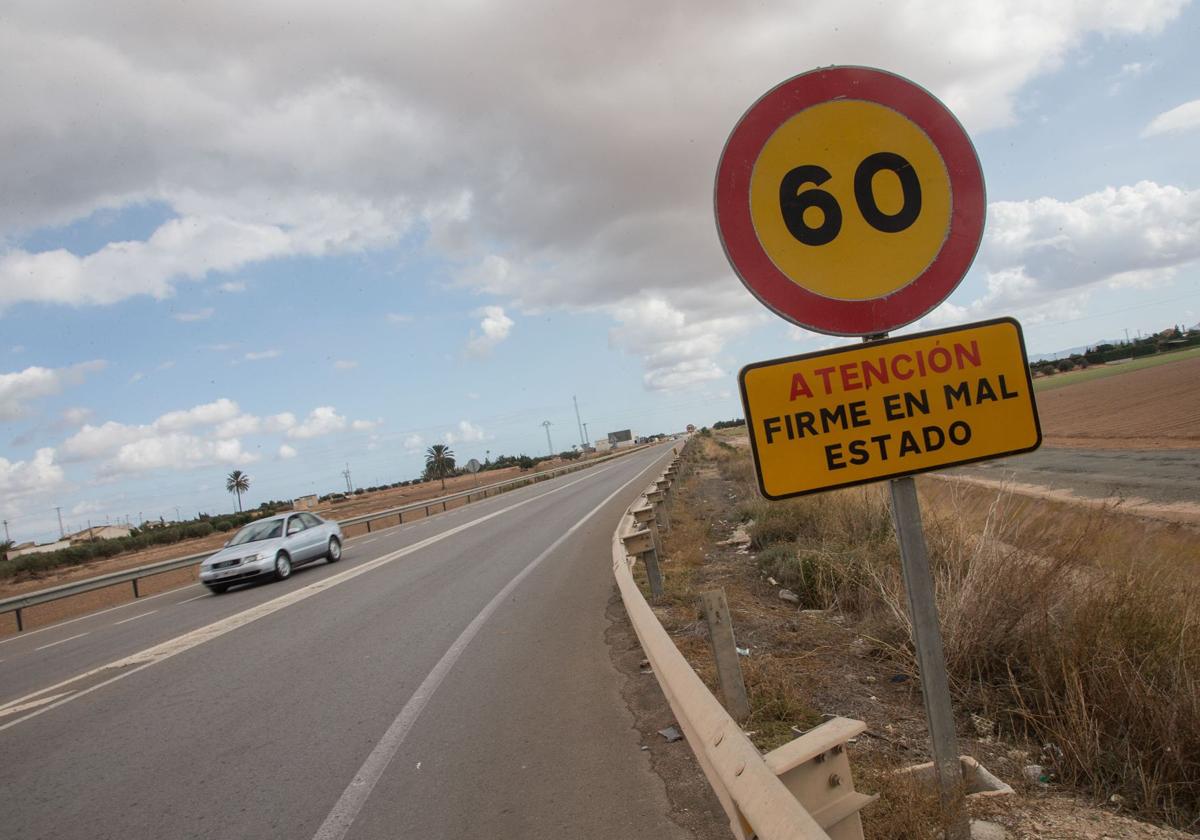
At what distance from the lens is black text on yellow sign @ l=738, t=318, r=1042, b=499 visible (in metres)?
2.38

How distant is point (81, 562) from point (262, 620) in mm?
47062

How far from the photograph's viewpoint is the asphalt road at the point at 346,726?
3838 mm

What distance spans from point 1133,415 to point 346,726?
32837 millimetres

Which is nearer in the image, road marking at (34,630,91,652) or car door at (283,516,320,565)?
road marking at (34,630,91,652)

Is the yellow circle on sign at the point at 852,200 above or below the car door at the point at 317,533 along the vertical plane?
above

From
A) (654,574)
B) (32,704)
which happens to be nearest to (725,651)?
(654,574)

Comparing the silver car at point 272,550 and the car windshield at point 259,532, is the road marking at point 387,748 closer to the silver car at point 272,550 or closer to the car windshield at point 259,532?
the silver car at point 272,550

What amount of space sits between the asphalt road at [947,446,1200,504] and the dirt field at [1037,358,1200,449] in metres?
1.20

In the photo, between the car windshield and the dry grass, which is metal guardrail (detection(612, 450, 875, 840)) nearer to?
the dry grass

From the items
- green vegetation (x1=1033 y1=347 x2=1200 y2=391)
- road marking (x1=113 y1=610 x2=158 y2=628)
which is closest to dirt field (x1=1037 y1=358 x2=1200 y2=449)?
green vegetation (x1=1033 y1=347 x2=1200 y2=391)

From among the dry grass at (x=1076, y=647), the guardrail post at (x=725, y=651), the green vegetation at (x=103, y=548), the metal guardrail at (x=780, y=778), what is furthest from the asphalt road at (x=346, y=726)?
the green vegetation at (x=103, y=548)

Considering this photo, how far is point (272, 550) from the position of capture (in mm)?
15438

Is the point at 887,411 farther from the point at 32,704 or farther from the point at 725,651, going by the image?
the point at 32,704

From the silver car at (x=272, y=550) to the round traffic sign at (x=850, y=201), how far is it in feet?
48.6
